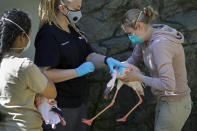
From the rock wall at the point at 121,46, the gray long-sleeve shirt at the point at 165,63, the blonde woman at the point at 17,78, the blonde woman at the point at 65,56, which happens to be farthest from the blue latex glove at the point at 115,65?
Result: the rock wall at the point at 121,46

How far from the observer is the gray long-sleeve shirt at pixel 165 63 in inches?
103

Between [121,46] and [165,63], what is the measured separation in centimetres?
177

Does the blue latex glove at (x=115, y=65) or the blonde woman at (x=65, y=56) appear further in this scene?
the blue latex glove at (x=115, y=65)

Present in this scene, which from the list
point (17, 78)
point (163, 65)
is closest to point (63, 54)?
point (17, 78)

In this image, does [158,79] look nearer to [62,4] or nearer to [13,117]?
[62,4]

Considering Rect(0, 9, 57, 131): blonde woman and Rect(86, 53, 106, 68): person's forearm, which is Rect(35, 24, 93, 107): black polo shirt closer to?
Rect(86, 53, 106, 68): person's forearm

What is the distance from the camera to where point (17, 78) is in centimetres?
216

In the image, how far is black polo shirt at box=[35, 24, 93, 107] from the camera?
2.55 m

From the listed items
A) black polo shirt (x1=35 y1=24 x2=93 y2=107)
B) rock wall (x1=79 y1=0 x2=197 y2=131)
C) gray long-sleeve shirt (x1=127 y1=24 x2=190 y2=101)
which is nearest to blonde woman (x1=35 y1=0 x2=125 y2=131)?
black polo shirt (x1=35 y1=24 x2=93 y2=107)

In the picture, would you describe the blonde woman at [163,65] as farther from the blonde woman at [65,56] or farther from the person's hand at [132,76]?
the blonde woman at [65,56]

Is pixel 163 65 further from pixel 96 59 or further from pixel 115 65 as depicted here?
pixel 96 59

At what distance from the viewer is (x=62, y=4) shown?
2.69 meters

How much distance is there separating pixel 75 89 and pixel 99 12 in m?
2.12

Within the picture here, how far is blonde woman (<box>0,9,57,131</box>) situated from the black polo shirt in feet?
0.87
